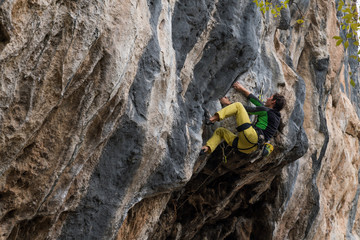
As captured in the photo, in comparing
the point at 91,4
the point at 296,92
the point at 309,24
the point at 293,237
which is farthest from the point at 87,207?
the point at 309,24

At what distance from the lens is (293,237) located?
11.1 metres

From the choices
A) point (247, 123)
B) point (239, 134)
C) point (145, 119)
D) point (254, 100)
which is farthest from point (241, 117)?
point (145, 119)

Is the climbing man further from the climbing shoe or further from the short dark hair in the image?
the climbing shoe

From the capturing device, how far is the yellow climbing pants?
697cm

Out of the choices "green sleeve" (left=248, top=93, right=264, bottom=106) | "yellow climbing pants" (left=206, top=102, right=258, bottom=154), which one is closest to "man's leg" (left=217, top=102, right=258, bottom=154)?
"yellow climbing pants" (left=206, top=102, right=258, bottom=154)

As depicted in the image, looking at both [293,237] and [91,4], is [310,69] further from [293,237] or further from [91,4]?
[91,4]

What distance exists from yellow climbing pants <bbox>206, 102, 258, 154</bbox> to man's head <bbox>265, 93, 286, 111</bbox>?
2.98 feet

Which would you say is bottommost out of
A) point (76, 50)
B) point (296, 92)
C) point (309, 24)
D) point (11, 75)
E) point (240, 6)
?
point (11, 75)

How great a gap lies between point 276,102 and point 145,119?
2987mm

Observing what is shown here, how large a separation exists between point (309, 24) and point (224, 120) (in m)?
5.06

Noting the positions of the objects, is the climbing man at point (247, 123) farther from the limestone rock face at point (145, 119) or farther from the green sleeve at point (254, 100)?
the limestone rock face at point (145, 119)

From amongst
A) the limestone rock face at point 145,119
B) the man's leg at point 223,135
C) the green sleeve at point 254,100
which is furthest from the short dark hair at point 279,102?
the man's leg at point 223,135

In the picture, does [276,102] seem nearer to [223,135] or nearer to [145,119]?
[223,135]

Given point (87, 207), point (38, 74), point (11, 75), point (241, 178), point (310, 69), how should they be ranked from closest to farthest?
point (11, 75) → point (38, 74) → point (87, 207) → point (241, 178) → point (310, 69)
